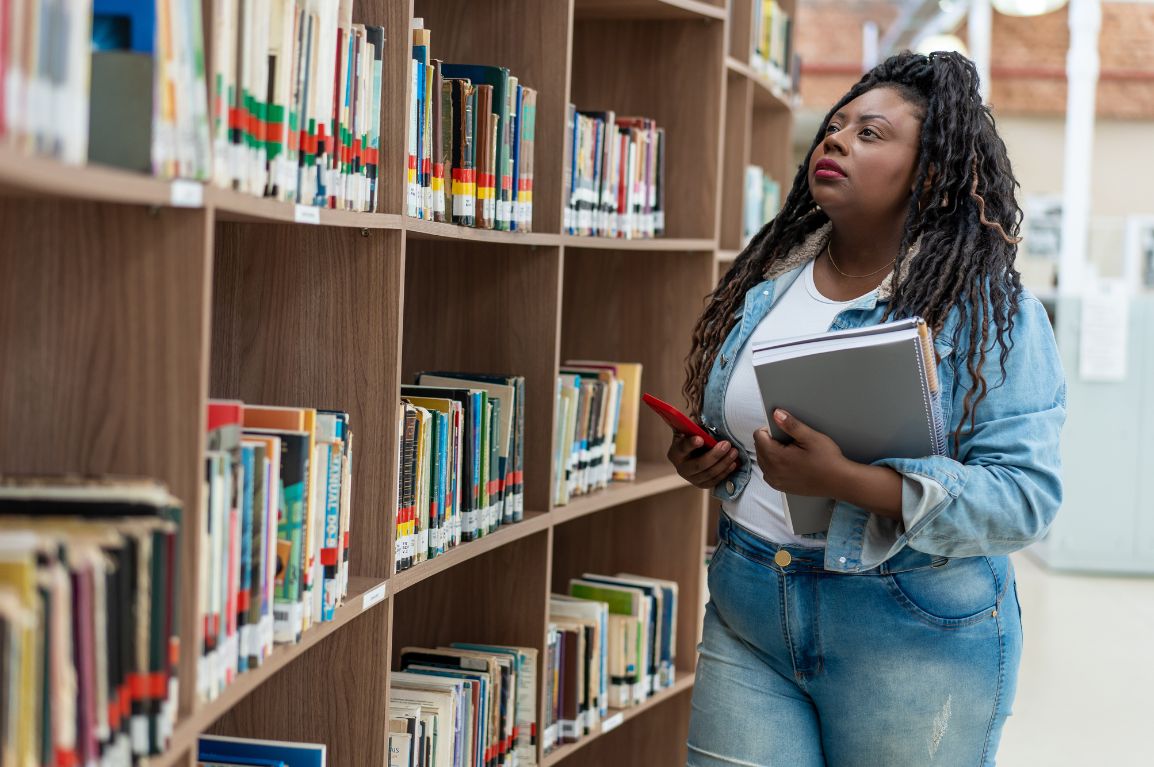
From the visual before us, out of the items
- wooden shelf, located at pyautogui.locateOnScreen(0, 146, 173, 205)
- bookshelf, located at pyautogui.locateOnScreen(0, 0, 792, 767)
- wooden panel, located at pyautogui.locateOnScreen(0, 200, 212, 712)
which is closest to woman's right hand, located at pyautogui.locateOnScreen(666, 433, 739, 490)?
bookshelf, located at pyautogui.locateOnScreen(0, 0, 792, 767)

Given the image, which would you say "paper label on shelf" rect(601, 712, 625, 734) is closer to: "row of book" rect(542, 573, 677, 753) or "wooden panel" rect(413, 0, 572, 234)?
"row of book" rect(542, 573, 677, 753)

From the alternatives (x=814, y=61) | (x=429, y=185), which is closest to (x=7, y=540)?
(x=429, y=185)

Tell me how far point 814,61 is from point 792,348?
11.9 metres

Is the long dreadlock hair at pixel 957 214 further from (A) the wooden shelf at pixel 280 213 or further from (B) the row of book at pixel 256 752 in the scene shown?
(B) the row of book at pixel 256 752

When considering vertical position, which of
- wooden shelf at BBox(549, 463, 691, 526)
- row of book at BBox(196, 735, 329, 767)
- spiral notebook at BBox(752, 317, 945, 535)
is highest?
spiral notebook at BBox(752, 317, 945, 535)

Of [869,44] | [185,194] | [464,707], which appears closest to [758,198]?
[464,707]

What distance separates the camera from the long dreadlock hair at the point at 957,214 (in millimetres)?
1961

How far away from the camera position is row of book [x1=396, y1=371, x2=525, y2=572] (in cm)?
220

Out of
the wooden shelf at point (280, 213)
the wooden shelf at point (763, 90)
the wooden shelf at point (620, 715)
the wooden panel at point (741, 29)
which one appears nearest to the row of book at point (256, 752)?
the wooden shelf at point (280, 213)

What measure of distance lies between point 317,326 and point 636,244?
119 cm

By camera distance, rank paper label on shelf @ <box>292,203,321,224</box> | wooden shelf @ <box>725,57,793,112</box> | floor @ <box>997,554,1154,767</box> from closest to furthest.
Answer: paper label on shelf @ <box>292,203,321,224</box>, wooden shelf @ <box>725,57,793,112</box>, floor @ <box>997,554,1154,767</box>

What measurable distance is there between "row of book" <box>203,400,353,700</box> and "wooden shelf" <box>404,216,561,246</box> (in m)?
0.39

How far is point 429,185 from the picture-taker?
227cm

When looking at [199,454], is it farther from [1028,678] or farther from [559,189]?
[1028,678]
